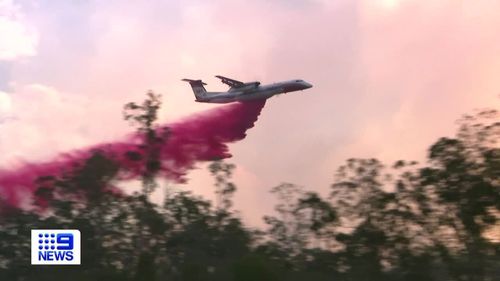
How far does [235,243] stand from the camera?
47656 millimetres

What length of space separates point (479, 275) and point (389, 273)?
5.93 meters

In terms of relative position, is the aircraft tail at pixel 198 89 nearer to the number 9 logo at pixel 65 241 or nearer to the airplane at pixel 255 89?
the airplane at pixel 255 89

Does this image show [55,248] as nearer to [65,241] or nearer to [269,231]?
[65,241]

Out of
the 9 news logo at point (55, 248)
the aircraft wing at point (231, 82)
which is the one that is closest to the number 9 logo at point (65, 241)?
the 9 news logo at point (55, 248)

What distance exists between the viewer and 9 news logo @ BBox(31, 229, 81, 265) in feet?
92.0

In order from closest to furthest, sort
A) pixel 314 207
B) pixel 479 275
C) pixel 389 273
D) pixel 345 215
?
pixel 479 275 < pixel 389 273 < pixel 345 215 < pixel 314 207

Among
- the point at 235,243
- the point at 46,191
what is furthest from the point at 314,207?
the point at 46,191

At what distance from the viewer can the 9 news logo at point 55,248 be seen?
28047mm

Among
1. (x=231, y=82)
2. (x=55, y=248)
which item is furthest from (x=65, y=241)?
(x=231, y=82)

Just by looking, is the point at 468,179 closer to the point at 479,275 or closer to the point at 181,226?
the point at 479,275

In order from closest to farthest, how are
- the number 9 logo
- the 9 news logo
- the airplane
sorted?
the 9 news logo
the number 9 logo
the airplane

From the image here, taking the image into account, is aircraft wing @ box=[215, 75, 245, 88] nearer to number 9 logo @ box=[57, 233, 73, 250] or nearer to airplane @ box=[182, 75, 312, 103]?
airplane @ box=[182, 75, 312, 103]

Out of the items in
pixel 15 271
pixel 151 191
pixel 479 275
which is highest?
pixel 151 191

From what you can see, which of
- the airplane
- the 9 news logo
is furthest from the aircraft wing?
the 9 news logo
